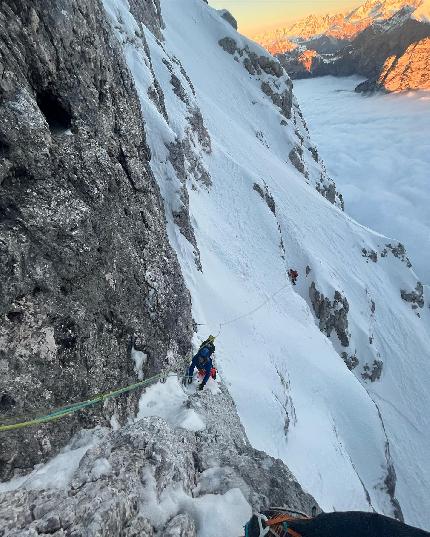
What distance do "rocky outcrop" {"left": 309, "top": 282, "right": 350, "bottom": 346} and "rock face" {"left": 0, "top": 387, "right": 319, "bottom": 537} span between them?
2910 cm

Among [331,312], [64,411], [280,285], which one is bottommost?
[331,312]

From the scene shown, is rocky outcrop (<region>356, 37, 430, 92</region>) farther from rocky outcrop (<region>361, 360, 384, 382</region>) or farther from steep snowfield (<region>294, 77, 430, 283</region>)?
rocky outcrop (<region>361, 360, 384, 382</region>)

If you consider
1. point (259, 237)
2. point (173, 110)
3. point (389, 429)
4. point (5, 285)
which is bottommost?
point (389, 429)

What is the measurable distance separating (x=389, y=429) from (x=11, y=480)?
125 ft

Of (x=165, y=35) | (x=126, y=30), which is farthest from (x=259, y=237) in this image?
(x=165, y=35)

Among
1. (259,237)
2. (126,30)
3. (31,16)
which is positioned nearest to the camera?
(31,16)

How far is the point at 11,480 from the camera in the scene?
6.34 metres

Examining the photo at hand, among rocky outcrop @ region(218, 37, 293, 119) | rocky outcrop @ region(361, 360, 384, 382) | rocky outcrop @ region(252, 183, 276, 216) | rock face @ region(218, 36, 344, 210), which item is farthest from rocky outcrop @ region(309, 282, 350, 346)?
rocky outcrop @ region(218, 37, 293, 119)

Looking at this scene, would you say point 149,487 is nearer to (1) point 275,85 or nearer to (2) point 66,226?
(2) point 66,226

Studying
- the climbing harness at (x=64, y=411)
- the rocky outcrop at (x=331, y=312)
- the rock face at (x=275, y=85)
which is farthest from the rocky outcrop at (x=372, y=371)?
the climbing harness at (x=64, y=411)

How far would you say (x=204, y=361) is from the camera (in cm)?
1184

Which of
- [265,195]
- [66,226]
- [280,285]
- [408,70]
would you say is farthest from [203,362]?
[408,70]

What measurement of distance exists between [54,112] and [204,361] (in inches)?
275

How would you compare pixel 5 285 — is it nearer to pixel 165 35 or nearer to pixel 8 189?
pixel 8 189
